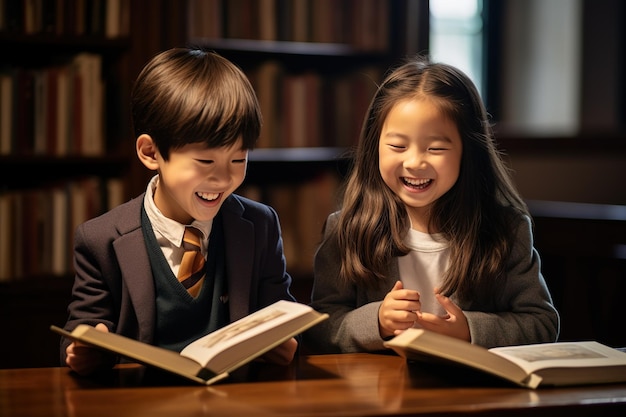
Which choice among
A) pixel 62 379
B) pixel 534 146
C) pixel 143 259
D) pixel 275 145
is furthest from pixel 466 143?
pixel 534 146

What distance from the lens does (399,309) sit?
137 cm

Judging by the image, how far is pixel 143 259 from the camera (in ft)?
4.53

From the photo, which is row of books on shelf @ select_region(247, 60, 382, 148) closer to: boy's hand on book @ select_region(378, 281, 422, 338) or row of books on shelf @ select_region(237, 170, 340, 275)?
row of books on shelf @ select_region(237, 170, 340, 275)

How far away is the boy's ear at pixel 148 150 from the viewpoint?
1.39 metres

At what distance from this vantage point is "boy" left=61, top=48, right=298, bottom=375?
133 cm

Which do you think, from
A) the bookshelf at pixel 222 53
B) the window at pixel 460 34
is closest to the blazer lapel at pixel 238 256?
the bookshelf at pixel 222 53

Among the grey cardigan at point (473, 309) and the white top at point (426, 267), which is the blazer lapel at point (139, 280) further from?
the white top at point (426, 267)

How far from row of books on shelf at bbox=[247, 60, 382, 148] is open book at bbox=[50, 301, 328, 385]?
6.39 feet

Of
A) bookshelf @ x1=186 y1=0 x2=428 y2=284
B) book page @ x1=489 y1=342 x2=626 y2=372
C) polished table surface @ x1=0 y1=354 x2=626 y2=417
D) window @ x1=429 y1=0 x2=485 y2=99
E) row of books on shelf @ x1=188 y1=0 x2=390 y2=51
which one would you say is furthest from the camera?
window @ x1=429 y1=0 x2=485 y2=99

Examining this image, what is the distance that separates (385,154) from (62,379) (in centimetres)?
66

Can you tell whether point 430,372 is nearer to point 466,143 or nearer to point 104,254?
point 466,143

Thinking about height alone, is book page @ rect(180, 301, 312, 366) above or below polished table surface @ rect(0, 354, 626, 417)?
above

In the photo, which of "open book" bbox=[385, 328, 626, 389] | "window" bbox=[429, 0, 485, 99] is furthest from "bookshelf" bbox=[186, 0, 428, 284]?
"open book" bbox=[385, 328, 626, 389]

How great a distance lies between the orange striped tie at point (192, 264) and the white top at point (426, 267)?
0.38 metres
